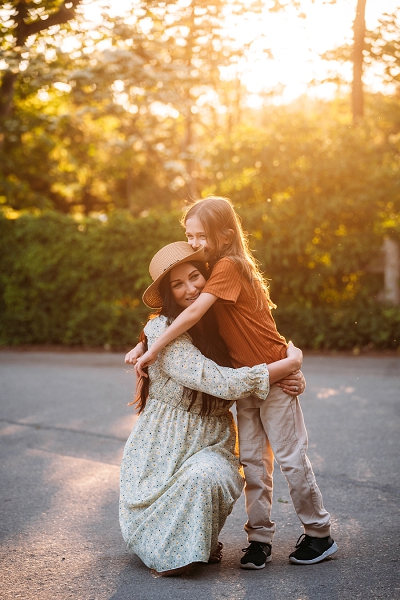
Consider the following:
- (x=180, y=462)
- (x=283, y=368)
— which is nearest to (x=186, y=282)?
(x=283, y=368)

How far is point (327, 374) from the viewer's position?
912 cm

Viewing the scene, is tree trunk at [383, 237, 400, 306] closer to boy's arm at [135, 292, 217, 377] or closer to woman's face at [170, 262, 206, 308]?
woman's face at [170, 262, 206, 308]

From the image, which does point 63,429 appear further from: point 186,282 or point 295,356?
point 295,356

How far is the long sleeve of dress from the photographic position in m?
3.52

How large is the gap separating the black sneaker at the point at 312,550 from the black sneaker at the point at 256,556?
13 cm

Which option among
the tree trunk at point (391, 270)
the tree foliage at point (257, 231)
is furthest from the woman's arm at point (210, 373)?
the tree trunk at point (391, 270)

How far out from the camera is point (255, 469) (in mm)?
3740

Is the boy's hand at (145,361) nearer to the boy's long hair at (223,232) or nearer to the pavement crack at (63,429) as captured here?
the boy's long hair at (223,232)

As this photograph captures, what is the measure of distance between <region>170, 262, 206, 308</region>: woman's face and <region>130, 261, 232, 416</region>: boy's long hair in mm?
36

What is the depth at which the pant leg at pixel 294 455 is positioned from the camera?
3605mm

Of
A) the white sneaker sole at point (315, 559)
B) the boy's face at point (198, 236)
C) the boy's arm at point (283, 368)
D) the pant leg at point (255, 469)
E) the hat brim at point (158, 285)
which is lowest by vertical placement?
the white sneaker sole at point (315, 559)

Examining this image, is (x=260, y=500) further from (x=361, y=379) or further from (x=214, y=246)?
(x=361, y=379)

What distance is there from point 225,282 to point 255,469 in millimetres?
1030

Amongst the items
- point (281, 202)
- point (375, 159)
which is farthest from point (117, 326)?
point (375, 159)
